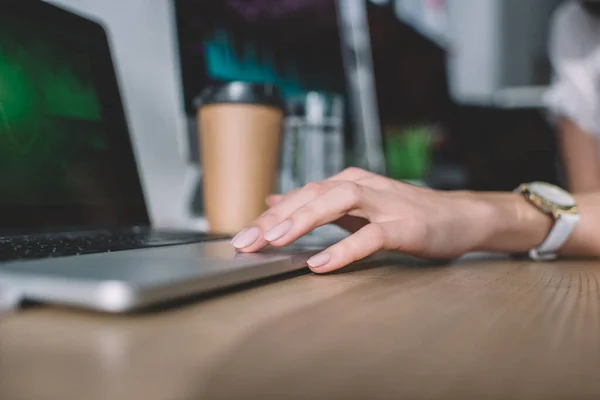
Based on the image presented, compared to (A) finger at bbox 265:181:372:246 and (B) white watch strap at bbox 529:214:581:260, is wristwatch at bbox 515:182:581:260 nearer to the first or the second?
(B) white watch strap at bbox 529:214:581:260

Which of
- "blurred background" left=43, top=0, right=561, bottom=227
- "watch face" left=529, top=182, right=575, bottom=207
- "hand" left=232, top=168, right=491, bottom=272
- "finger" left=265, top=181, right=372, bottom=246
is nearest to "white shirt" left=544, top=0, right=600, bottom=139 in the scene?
"blurred background" left=43, top=0, right=561, bottom=227

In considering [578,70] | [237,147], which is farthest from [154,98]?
[578,70]

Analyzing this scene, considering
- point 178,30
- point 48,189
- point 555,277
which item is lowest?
point 555,277

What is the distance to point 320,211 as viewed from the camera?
458 millimetres

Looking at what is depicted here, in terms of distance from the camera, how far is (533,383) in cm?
20

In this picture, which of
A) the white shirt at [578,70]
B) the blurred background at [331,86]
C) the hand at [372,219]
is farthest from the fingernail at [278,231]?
the white shirt at [578,70]

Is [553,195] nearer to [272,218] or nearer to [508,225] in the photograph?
[508,225]

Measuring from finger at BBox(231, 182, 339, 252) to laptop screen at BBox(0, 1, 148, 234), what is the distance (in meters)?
0.24

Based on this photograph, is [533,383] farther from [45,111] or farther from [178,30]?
[178,30]

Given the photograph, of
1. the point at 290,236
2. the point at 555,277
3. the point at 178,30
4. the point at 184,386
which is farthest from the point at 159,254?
the point at 178,30

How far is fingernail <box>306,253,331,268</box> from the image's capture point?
0.42 m

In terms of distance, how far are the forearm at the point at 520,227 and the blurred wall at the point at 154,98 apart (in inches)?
17.0

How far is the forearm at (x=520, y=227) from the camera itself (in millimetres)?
574

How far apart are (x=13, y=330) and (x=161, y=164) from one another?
68 cm
